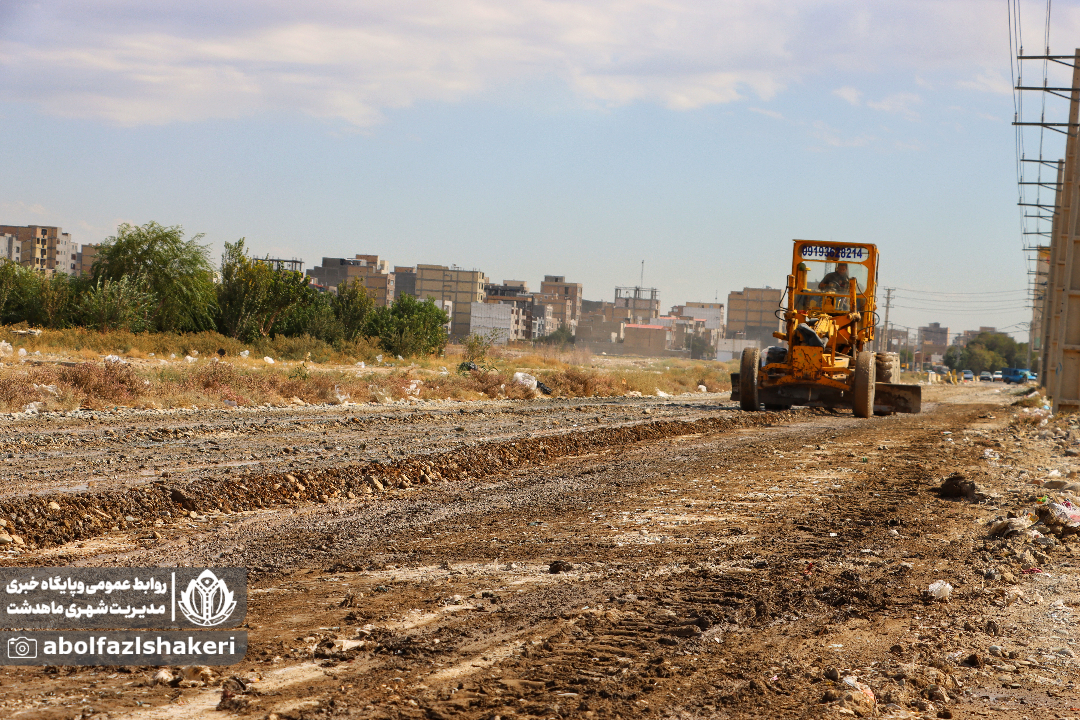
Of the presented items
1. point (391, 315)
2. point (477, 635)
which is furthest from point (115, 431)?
point (391, 315)

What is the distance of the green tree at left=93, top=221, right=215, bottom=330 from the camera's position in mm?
44938

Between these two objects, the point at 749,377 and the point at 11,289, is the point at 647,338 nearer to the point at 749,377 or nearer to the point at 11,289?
the point at 11,289

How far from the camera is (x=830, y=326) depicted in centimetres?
2217

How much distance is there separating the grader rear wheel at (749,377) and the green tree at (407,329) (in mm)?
26620

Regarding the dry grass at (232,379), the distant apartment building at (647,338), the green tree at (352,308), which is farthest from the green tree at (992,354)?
the green tree at (352,308)

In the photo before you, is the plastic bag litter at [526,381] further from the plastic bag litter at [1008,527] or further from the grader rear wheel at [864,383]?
the plastic bag litter at [1008,527]

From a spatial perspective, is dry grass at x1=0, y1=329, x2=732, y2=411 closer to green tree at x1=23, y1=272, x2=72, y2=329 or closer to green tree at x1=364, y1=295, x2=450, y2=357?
green tree at x1=364, y1=295, x2=450, y2=357

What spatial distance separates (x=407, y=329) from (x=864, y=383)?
3043 centimetres

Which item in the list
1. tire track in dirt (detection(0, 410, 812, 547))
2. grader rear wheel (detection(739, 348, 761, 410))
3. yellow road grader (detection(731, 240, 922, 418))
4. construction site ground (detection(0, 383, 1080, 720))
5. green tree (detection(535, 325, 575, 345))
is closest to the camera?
construction site ground (detection(0, 383, 1080, 720))

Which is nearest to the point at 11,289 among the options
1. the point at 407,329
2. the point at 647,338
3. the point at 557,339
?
the point at 407,329

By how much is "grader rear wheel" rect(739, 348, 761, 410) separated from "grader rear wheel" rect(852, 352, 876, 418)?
2.65 metres

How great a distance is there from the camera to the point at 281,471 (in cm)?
1115

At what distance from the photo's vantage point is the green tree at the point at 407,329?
48.5 m

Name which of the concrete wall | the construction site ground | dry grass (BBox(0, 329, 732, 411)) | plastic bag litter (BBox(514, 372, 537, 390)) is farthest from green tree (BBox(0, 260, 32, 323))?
the concrete wall
